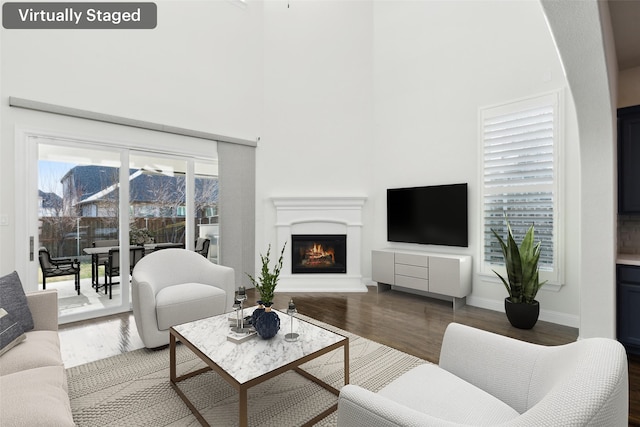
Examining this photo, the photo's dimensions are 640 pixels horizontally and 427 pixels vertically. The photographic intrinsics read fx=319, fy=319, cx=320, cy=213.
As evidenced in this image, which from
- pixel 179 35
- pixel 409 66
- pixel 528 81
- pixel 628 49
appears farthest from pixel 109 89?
pixel 628 49

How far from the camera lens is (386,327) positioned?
133 inches

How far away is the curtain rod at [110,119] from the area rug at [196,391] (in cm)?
263

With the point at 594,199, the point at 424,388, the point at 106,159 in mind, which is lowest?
the point at 424,388

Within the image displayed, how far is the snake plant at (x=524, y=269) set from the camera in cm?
326

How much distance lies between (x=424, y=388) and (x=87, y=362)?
2.65 m

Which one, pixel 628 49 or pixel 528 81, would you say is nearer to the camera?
pixel 628 49

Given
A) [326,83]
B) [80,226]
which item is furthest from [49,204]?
[326,83]

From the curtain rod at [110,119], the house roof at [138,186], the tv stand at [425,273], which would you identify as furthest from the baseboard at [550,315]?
the curtain rod at [110,119]

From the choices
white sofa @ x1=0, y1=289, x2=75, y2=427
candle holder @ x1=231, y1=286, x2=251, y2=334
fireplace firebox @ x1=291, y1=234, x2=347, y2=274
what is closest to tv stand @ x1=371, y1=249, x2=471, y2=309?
fireplace firebox @ x1=291, y1=234, x2=347, y2=274

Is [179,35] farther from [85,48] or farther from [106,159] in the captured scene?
[106,159]

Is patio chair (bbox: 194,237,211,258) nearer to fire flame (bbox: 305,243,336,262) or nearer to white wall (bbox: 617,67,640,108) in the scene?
fire flame (bbox: 305,243,336,262)

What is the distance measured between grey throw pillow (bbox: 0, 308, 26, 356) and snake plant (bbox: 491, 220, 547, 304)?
3.99m

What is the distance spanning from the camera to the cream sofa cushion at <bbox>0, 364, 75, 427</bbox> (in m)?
1.20

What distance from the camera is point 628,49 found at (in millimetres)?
2773
